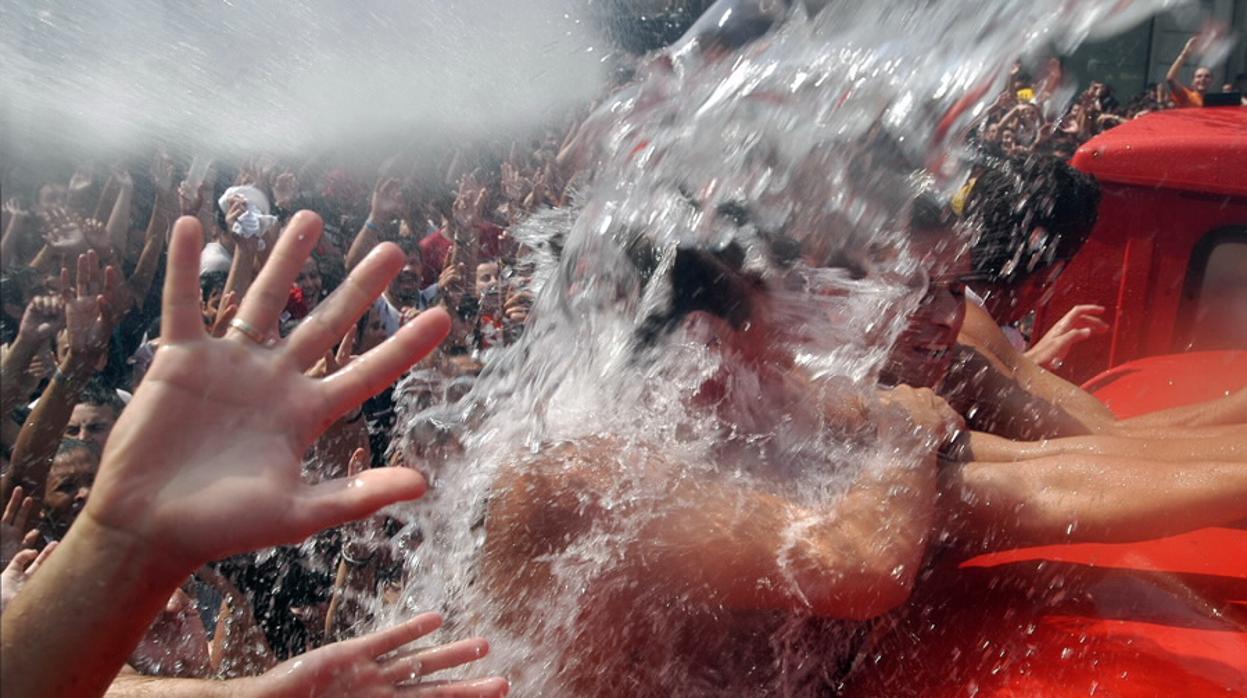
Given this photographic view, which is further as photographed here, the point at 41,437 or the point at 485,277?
the point at 485,277

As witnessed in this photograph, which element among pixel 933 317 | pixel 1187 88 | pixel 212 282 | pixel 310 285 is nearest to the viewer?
pixel 933 317

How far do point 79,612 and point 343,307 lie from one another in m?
0.45

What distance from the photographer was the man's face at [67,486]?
6.63ft

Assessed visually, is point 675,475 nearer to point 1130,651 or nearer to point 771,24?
point 1130,651

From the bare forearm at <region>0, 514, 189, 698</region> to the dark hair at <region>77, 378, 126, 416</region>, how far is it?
169 centimetres

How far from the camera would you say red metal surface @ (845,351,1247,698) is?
1.42 m

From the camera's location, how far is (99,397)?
2.63m

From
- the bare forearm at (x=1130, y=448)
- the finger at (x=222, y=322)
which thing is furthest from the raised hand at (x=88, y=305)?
the bare forearm at (x=1130, y=448)

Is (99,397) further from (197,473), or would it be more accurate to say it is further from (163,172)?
(163,172)

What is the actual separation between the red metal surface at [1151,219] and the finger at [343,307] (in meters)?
2.74

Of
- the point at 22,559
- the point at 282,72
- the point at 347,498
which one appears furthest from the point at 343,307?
the point at 282,72

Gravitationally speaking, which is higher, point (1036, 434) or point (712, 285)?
point (712, 285)

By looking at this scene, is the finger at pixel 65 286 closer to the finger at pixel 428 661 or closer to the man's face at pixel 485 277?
the man's face at pixel 485 277

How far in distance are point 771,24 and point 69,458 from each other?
2077 mm
